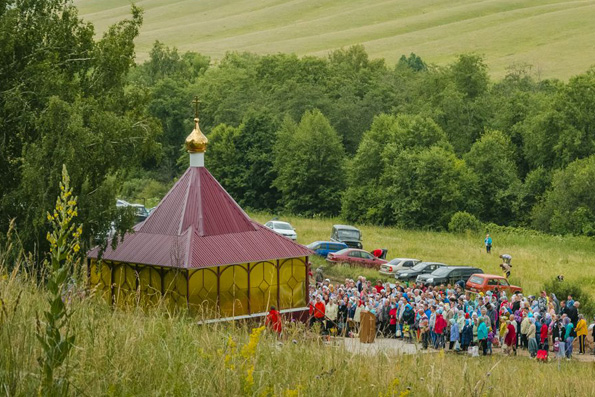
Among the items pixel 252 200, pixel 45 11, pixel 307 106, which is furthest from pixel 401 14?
pixel 45 11

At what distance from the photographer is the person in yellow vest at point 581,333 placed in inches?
989

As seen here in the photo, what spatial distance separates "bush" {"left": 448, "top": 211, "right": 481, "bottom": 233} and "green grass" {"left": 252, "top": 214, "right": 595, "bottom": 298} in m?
0.81

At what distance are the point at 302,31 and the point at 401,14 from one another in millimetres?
18642

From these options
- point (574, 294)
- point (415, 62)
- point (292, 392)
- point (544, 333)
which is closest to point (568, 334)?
point (544, 333)

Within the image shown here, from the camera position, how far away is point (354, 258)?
42.9 metres

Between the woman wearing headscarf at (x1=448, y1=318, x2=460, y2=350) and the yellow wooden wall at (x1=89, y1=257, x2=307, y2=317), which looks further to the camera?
the yellow wooden wall at (x1=89, y1=257, x2=307, y2=317)

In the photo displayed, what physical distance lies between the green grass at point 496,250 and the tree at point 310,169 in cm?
598

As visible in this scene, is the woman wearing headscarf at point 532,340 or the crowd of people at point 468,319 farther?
the woman wearing headscarf at point 532,340

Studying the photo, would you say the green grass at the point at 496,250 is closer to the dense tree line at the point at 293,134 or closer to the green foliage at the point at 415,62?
the dense tree line at the point at 293,134

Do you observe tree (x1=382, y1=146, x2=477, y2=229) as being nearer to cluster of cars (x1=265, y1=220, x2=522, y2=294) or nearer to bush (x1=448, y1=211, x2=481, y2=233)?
bush (x1=448, y1=211, x2=481, y2=233)

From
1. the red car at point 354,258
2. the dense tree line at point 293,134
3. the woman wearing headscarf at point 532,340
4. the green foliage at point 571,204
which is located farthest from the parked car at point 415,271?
the green foliage at point 571,204

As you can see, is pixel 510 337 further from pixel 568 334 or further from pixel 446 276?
pixel 446 276

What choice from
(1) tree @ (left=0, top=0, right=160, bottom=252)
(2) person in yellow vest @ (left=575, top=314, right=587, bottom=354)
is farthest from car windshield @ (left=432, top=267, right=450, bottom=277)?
(1) tree @ (left=0, top=0, right=160, bottom=252)

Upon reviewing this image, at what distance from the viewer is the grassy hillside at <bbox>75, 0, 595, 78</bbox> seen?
139875 mm
